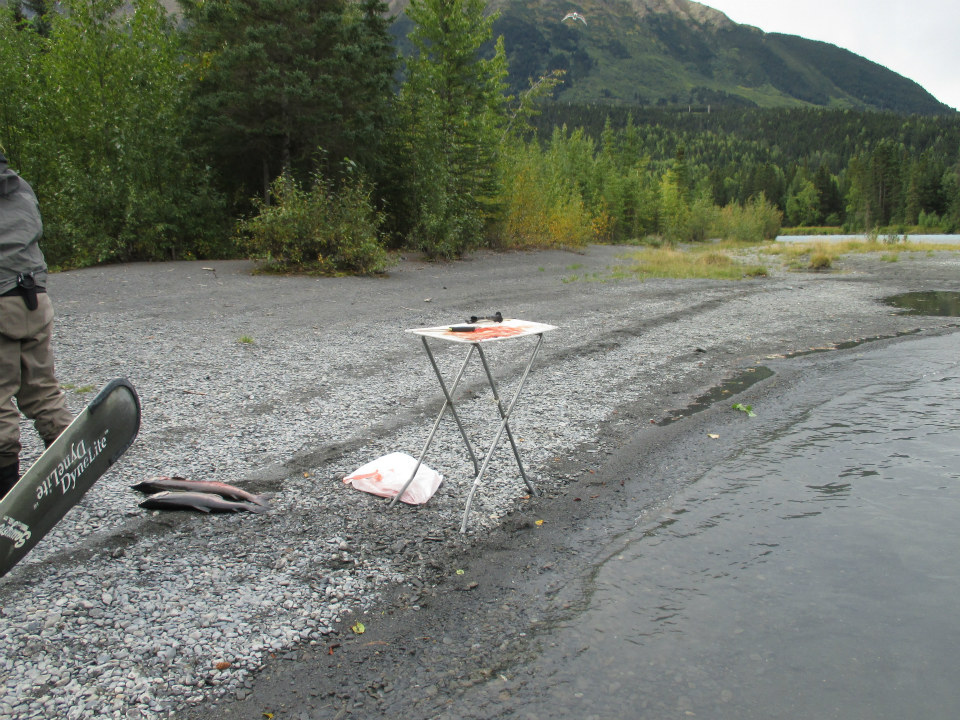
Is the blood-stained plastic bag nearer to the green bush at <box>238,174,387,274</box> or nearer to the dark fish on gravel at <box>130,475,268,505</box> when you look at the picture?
the dark fish on gravel at <box>130,475,268,505</box>

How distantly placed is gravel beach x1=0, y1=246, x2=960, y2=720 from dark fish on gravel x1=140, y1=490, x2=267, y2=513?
0.21 ft

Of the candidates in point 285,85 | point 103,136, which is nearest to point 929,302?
point 285,85

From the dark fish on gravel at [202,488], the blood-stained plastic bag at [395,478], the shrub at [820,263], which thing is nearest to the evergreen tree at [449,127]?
the shrub at [820,263]

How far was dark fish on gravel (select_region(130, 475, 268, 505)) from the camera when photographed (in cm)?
444

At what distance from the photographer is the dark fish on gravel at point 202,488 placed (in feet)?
14.6

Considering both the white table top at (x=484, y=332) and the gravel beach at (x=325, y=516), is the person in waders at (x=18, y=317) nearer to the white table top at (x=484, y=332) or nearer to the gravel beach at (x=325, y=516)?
the gravel beach at (x=325, y=516)

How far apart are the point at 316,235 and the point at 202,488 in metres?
14.3

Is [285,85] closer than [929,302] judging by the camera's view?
No

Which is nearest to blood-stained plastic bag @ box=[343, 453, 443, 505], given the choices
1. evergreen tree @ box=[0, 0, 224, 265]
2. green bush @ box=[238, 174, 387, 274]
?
green bush @ box=[238, 174, 387, 274]

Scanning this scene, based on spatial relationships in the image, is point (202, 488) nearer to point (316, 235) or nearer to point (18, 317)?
point (18, 317)

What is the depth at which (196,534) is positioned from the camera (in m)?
4.03

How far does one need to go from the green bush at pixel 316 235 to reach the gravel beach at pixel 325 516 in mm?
6317

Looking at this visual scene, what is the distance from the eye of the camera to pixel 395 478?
4.75m

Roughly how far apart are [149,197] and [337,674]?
745 inches
